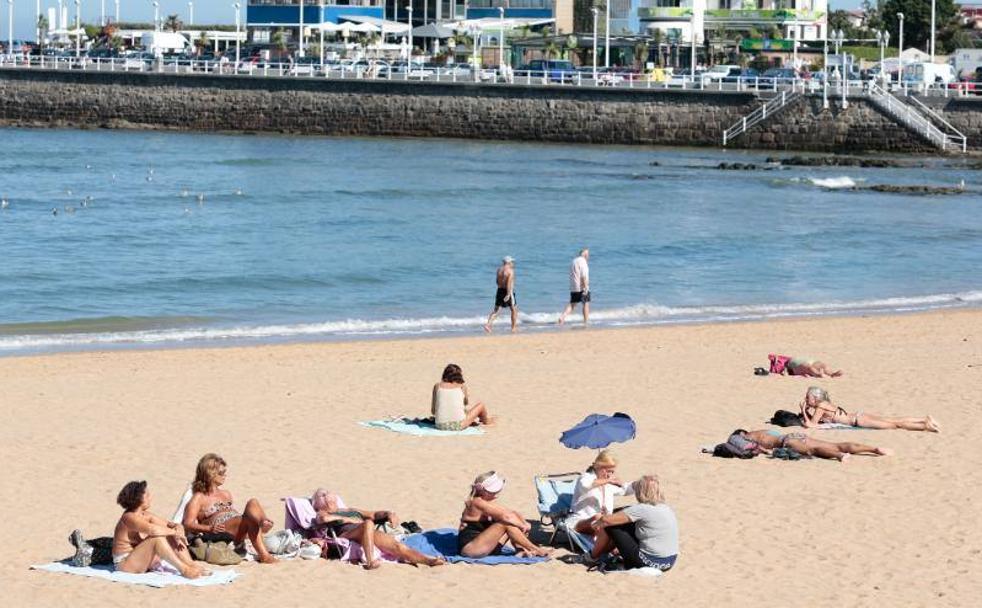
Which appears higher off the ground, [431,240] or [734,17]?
[734,17]

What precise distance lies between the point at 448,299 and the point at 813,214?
16733 millimetres

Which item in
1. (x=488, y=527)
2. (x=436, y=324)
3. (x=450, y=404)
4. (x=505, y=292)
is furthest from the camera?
(x=436, y=324)

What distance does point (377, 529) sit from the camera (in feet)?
34.7

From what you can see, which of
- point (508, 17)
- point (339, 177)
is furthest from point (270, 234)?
point (508, 17)

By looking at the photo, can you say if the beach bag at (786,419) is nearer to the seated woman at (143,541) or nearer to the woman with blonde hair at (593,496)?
the woman with blonde hair at (593,496)

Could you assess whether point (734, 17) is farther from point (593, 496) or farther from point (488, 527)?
point (488, 527)

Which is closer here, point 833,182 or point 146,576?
point 146,576

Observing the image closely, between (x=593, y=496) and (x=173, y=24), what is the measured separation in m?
106

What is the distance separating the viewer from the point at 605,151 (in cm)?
5884

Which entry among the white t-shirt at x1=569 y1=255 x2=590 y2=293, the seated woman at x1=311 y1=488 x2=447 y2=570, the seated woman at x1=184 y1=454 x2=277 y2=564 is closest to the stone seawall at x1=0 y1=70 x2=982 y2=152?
the white t-shirt at x1=569 y1=255 x2=590 y2=293

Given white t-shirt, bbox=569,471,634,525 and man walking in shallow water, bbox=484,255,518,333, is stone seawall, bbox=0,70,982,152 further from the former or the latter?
white t-shirt, bbox=569,471,634,525

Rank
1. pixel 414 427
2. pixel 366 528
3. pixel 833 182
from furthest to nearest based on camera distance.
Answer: pixel 833 182 → pixel 414 427 → pixel 366 528

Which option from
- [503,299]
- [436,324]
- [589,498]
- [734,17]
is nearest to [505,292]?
[503,299]

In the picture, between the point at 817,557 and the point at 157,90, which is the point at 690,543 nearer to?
the point at 817,557
